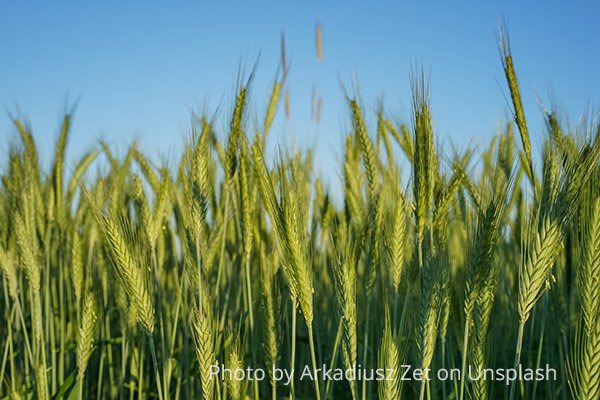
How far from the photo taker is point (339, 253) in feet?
5.72

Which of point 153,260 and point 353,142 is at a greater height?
point 353,142

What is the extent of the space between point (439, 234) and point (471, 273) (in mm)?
255

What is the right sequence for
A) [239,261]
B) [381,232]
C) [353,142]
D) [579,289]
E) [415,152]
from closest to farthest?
[579,289], [415,152], [381,232], [353,142], [239,261]

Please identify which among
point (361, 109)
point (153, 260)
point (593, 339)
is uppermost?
point (361, 109)

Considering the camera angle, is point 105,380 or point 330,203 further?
point 105,380

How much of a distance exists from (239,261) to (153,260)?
33.9 inches

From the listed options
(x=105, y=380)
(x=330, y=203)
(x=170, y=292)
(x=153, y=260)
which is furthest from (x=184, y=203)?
(x=105, y=380)

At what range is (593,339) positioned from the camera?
1339 millimetres

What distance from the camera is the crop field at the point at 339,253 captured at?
4.98 ft

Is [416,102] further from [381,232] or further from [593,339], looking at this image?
[593,339]

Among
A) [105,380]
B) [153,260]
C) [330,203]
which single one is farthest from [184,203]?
[105,380]

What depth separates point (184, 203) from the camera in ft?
A: 7.94

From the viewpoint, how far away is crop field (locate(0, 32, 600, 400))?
152 centimetres

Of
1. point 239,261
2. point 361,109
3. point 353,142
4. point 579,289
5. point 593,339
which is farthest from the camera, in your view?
point 239,261
